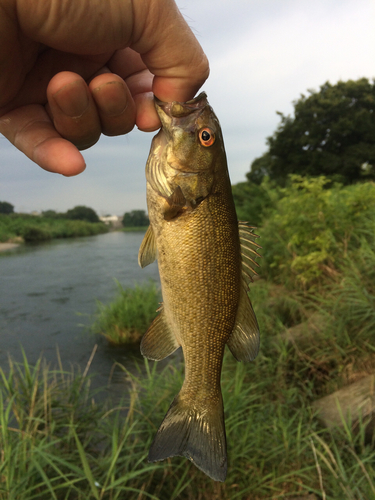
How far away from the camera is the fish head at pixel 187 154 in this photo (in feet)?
4.88

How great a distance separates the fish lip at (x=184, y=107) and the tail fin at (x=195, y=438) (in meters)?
1.27

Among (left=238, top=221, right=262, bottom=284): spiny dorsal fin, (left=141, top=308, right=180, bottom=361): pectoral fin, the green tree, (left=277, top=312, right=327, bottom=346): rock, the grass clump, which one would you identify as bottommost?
the grass clump

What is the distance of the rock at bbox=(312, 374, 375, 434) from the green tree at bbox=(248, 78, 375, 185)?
23760mm

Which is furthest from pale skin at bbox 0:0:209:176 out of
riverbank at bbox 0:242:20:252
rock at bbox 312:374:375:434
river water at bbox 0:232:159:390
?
riverbank at bbox 0:242:20:252

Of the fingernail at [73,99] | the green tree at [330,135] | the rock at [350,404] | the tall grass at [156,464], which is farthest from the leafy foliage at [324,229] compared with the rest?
the green tree at [330,135]

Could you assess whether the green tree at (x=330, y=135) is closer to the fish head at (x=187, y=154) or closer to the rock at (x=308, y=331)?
the rock at (x=308, y=331)

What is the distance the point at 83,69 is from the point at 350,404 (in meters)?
4.18

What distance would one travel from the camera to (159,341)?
1.58 m

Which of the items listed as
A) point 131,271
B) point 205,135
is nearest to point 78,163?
point 205,135

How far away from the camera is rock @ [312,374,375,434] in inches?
145

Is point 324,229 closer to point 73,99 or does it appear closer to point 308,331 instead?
point 308,331

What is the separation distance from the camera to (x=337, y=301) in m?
4.89

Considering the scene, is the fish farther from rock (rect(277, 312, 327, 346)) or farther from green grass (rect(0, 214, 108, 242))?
green grass (rect(0, 214, 108, 242))

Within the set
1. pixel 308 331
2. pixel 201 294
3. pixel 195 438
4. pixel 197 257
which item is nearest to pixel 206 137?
pixel 197 257
